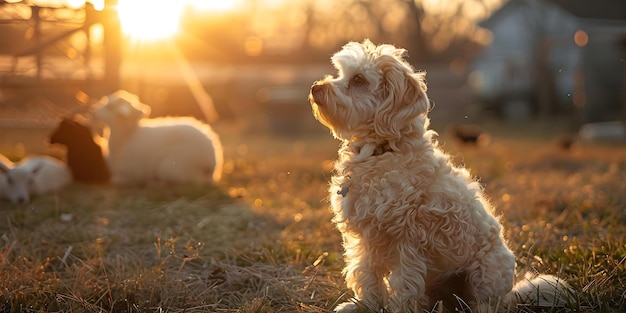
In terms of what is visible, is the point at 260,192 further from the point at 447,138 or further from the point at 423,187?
the point at 447,138

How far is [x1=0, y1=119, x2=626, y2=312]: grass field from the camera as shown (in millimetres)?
4102

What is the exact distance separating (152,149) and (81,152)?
0.98 m

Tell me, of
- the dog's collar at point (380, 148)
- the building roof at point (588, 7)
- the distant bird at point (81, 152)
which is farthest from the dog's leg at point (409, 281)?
the building roof at point (588, 7)

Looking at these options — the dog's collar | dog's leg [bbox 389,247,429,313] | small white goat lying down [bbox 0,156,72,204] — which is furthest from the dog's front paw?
small white goat lying down [bbox 0,156,72,204]

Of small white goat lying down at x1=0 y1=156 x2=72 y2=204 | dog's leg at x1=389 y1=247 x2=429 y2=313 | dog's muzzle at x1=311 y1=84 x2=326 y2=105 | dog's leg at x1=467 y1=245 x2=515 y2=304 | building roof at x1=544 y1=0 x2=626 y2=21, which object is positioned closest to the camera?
dog's leg at x1=389 y1=247 x2=429 y2=313

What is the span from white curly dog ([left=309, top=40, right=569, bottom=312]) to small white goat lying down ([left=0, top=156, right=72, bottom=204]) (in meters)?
4.90

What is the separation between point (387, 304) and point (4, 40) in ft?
31.2

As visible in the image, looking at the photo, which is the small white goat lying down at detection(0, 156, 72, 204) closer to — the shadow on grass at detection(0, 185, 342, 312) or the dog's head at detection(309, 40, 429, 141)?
the shadow on grass at detection(0, 185, 342, 312)

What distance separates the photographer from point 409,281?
3.65 meters

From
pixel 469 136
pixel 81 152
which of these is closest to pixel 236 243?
pixel 81 152

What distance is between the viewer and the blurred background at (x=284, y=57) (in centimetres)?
1027

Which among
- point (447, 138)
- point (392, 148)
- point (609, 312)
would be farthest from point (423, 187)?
point (447, 138)

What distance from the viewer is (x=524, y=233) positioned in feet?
18.3

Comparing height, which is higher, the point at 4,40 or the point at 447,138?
the point at 4,40
